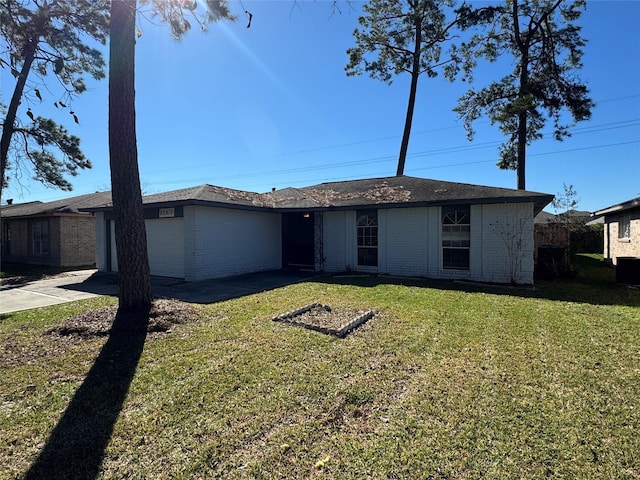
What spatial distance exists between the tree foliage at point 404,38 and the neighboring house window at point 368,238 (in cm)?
817

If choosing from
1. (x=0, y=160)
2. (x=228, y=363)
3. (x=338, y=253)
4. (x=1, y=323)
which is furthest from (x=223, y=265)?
(x=0, y=160)

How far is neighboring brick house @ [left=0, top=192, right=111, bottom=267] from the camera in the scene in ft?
53.7

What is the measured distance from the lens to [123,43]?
635 centimetres

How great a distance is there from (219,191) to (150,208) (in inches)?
99.5

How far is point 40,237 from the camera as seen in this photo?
685 inches

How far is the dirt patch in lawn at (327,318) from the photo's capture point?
5523 millimetres

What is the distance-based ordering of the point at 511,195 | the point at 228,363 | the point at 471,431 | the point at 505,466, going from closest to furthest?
1. the point at 505,466
2. the point at 471,431
3. the point at 228,363
4. the point at 511,195

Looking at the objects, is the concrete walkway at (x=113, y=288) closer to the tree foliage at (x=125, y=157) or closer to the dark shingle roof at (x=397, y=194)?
the tree foliage at (x=125, y=157)

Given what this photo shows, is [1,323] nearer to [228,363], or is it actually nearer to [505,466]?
[228,363]

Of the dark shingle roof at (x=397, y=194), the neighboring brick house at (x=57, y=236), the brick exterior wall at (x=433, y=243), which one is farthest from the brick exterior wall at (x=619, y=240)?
the neighboring brick house at (x=57, y=236)

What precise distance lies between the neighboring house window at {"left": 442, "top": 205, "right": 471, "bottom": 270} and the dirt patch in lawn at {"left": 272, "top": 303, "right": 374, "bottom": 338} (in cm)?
569

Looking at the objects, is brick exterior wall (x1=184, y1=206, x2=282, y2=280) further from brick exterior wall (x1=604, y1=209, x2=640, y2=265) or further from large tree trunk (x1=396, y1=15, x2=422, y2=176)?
brick exterior wall (x1=604, y1=209, x2=640, y2=265)

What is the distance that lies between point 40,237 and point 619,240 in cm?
2838

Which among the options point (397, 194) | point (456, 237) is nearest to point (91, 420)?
point (456, 237)
